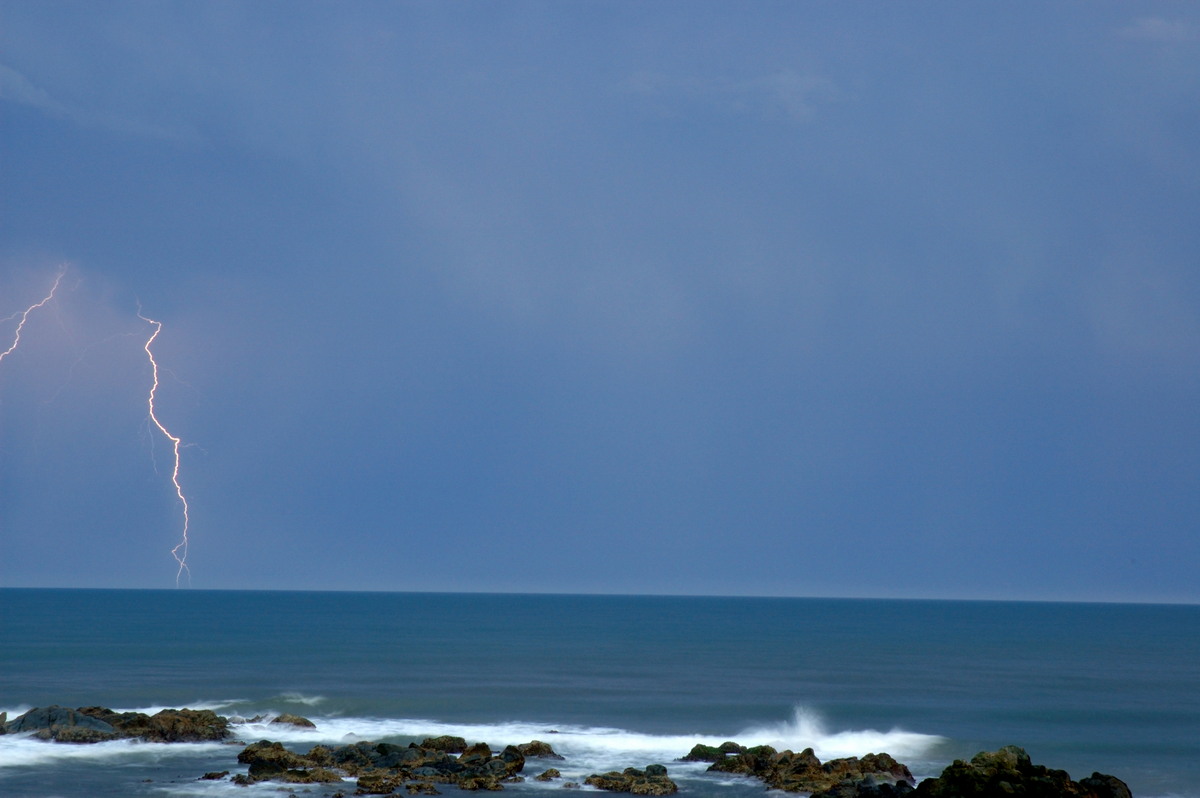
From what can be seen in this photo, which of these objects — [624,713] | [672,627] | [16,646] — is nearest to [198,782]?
[624,713]

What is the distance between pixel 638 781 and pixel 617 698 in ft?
60.3

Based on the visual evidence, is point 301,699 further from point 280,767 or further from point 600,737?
point 280,767

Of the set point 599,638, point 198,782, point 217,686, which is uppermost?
point 599,638

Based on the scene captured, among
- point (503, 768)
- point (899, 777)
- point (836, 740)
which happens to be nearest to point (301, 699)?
point (503, 768)

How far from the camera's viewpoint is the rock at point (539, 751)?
29.1 metres

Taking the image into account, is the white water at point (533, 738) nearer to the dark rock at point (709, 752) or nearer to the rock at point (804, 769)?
the dark rock at point (709, 752)

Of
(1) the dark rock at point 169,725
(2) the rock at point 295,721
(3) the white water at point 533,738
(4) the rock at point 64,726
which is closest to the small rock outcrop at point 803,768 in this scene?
(3) the white water at point 533,738

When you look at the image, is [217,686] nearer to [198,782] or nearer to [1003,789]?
[198,782]

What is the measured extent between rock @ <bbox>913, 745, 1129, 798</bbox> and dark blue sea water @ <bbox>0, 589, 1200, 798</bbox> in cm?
549

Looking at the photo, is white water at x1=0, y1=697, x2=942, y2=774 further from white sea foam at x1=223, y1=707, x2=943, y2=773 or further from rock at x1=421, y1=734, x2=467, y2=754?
rock at x1=421, y1=734, x2=467, y2=754

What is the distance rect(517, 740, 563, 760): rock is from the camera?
29.1 metres

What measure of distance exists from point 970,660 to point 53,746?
55.9m

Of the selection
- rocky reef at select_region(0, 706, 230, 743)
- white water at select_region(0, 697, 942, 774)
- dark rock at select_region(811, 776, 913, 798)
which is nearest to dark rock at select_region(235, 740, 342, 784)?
white water at select_region(0, 697, 942, 774)

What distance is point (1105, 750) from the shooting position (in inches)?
1335
